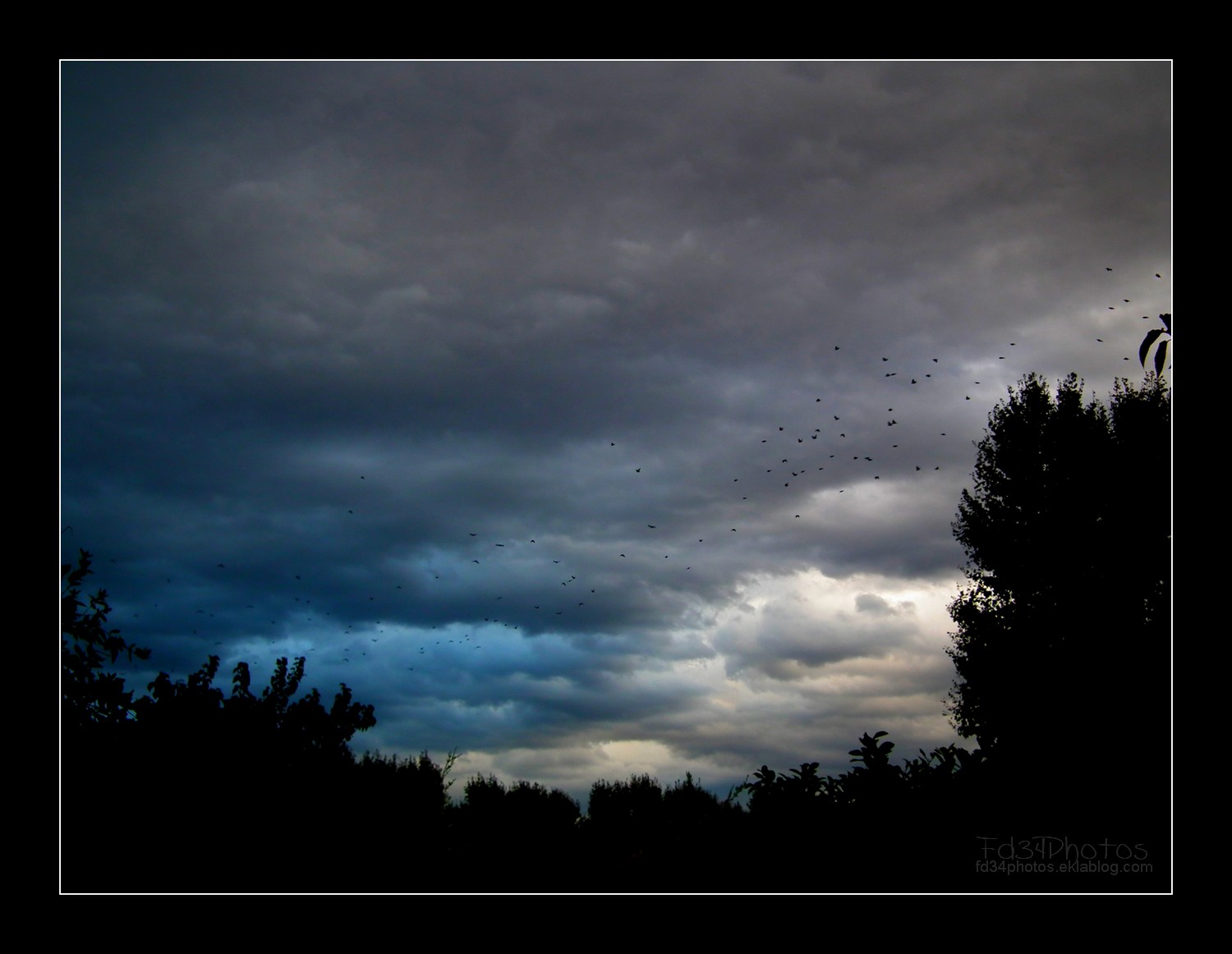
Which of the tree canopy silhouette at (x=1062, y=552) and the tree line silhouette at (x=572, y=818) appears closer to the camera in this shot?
the tree line silhouette at (x=572, y=818)

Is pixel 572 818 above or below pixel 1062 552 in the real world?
below

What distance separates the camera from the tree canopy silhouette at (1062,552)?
2098 cm

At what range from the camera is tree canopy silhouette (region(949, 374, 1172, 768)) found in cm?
2098

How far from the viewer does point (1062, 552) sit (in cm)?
2267

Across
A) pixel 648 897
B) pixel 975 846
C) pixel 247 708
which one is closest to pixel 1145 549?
pixel 975 846

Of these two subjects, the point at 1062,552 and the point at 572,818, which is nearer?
the point at 572,818

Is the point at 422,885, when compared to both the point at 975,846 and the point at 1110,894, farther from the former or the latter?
the point at 1110,894

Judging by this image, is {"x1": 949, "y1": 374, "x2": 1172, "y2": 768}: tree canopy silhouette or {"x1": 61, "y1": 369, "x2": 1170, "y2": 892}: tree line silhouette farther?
{"x1": 949, "y1": 374, "x2": 1172, "y2": 768}: tree canopy silhouette
